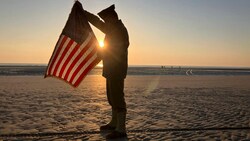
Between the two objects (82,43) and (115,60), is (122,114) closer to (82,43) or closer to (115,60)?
(115,60)

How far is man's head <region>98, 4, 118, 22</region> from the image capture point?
5.46 meters

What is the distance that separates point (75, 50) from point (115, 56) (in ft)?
2.30

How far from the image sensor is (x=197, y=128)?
6.10 meters

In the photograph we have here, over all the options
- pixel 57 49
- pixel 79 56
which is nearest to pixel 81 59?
pixel 79 56

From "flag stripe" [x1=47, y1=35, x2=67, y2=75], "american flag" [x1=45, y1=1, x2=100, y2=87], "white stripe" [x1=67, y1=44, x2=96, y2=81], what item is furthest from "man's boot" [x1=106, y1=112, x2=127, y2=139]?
"flag stripe" [x1=47, y1=35, x2=67, y2=75]

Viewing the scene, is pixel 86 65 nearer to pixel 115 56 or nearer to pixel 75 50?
pixel 75 50

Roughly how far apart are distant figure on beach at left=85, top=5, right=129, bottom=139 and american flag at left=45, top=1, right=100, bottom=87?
0.17 m

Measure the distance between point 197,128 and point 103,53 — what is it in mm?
2260

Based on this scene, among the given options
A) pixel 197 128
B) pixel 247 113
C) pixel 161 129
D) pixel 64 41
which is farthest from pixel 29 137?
pixel 247 113

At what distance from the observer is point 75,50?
5547 millimetres

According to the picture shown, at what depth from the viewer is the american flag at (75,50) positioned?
548 cm

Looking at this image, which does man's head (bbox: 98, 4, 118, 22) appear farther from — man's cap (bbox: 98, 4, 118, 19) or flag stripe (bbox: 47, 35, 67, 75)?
flag stripe (bbox: 47, 35, 67, 75)

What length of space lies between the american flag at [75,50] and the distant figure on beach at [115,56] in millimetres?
169

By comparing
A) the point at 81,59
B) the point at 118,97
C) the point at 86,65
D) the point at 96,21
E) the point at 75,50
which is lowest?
the point at 118,97
